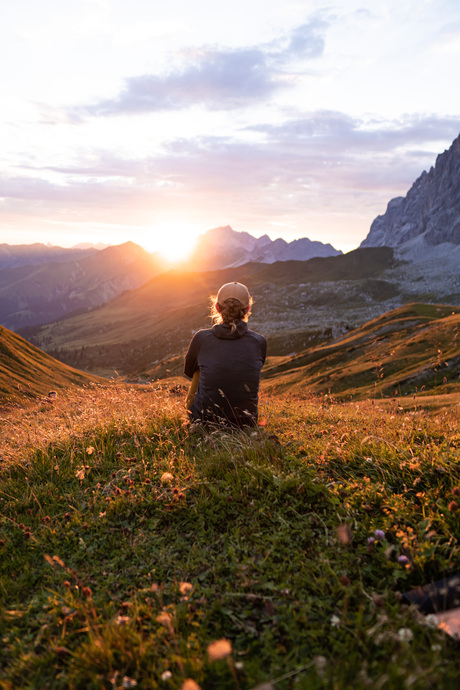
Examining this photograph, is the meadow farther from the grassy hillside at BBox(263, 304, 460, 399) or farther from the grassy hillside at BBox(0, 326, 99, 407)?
the grassy hillside at BBox(0, 326, 99, 407)

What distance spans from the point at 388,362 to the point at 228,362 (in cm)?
3386

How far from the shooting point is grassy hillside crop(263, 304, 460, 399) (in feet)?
97.1

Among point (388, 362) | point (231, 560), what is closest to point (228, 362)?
point (231, 560)

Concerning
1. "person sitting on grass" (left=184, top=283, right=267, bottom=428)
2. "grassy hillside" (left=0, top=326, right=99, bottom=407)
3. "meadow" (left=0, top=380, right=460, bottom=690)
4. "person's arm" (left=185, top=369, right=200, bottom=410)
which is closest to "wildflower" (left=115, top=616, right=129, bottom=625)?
"meadow" (left=0, top=380, right=460, bottom=690)

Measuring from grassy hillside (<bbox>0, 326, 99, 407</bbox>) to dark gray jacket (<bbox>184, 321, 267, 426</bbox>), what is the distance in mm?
31037

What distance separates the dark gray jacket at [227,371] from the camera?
23.5 ft

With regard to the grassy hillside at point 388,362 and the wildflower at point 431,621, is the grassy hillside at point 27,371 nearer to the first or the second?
the grassy hillside at point 388,362

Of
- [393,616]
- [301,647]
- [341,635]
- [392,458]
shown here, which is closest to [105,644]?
[301,647]

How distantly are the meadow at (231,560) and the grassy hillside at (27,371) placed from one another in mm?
31748

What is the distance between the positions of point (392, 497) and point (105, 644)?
3.35m

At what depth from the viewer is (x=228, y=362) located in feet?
23.4

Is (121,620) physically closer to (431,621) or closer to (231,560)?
(231,560)

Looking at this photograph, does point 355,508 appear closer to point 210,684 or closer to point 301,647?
point 301,647

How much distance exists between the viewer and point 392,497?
14.8ft
